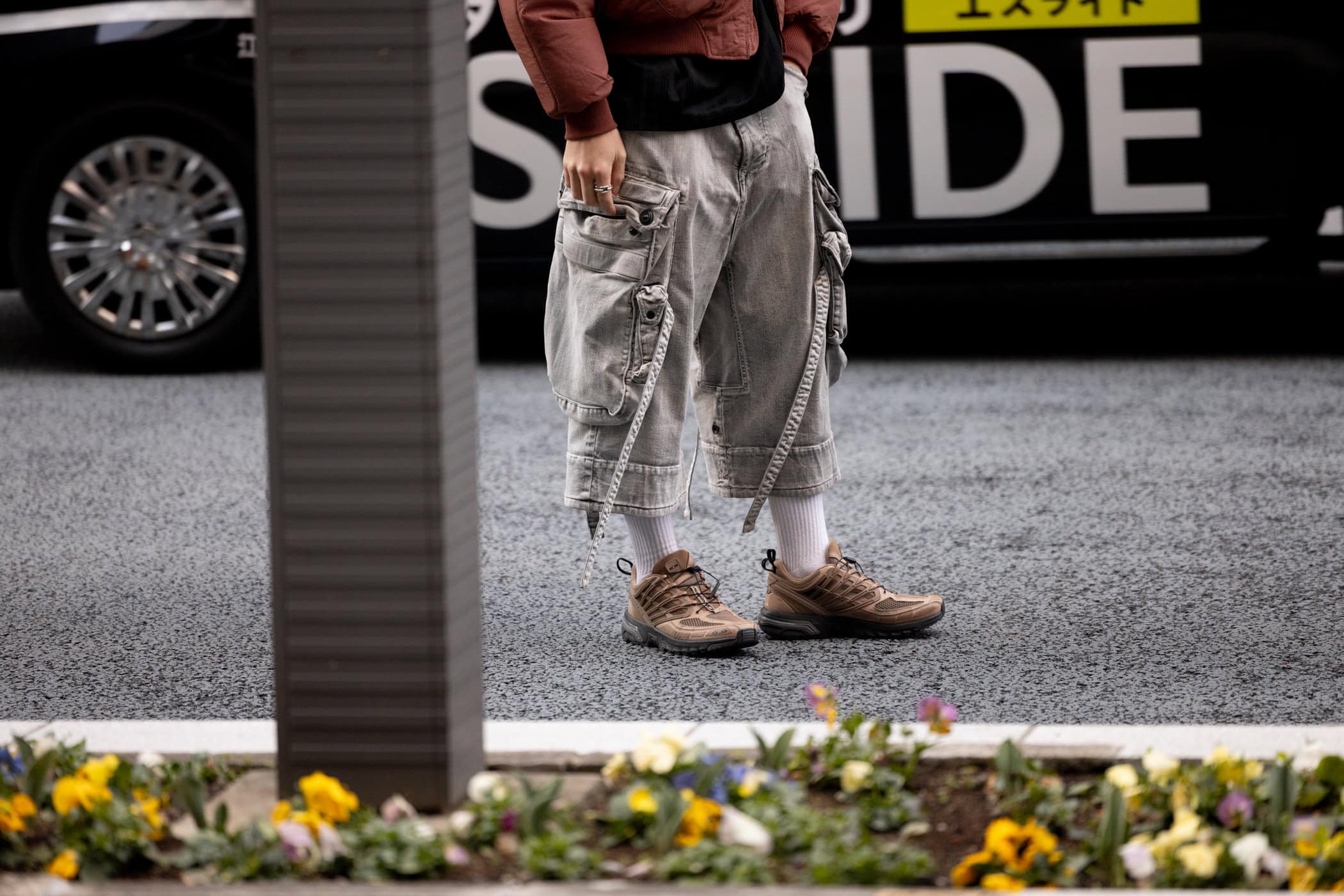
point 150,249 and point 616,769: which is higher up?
point 150,249

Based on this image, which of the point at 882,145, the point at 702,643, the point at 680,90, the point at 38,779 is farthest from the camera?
the point at 882,145

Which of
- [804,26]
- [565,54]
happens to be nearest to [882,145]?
[804,26]

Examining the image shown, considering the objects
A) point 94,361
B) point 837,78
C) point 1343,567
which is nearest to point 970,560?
point 1343,567

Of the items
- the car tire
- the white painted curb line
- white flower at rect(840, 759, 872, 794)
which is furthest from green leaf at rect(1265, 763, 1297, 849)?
the car tire

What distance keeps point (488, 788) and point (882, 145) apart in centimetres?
421

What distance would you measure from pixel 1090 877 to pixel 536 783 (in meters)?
0.74

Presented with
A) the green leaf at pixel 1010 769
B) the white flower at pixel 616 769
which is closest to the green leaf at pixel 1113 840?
the green leaf at pixel 1010 769

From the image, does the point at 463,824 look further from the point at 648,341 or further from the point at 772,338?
the point at 772,338

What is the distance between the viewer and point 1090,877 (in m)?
2.25

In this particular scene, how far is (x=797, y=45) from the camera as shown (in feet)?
11.9

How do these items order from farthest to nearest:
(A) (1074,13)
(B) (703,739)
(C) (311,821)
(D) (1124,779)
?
(A) (1074,13)
(B) (703,739)
(D) (1124,779)
(C) (311,821)

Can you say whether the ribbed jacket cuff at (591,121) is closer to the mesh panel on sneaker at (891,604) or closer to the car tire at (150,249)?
the mesh panel on sneaker at (891,604)

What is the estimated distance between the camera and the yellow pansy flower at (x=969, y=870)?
2.22 metres

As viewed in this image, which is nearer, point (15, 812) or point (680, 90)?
point (15, 812)
